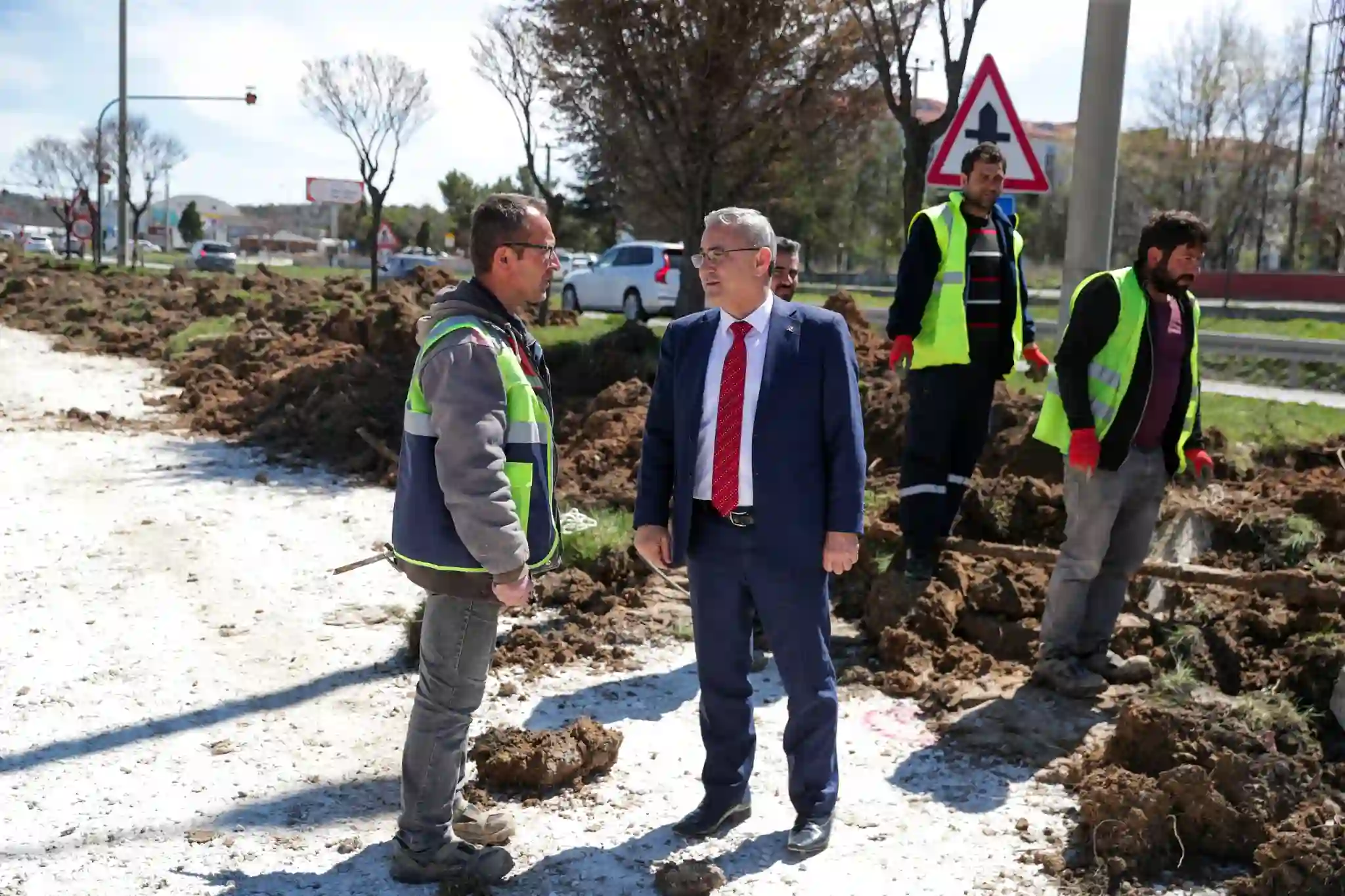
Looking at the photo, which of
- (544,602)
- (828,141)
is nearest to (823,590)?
(544,602)

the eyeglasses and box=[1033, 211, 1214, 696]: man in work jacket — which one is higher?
the eyeglasses

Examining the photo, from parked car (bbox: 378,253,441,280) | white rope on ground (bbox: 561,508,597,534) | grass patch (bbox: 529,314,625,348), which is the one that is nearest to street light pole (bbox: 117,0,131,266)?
parked car (bbox: 378,253,441,280)

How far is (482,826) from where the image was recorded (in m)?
4.12

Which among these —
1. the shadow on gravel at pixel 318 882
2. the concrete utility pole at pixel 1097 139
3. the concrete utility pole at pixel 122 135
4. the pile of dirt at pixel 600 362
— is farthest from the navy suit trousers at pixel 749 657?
the concrete utility pole at pixel 122 135

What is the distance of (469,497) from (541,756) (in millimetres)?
1425

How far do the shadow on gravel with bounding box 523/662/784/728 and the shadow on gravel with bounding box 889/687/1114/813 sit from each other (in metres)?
0.74

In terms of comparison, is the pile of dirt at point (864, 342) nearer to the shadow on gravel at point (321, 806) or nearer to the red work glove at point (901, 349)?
the red work glove at point (901, 349)

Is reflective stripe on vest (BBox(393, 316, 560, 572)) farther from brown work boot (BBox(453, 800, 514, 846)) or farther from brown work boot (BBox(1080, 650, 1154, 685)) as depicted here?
brown work boot (BBox(1080, 650, 1154, 685))

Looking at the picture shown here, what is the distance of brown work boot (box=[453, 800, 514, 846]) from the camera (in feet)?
13.5

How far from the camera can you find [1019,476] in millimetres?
7531

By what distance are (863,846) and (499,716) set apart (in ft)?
5.65

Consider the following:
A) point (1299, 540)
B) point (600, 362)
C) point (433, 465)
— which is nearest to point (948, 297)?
point (1299, 540)

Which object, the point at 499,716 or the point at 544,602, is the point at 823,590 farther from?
the point at 544,602

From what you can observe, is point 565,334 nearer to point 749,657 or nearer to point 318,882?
point 749,657
